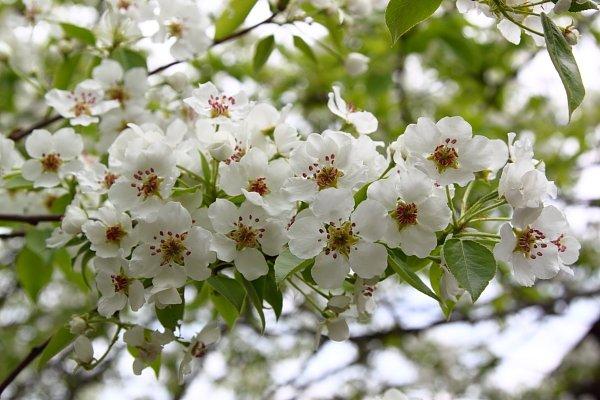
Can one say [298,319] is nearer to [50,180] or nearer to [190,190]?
[50,180]

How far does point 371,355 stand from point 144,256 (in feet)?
10.8

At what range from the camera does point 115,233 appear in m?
1.43

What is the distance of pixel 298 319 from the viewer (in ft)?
15.1

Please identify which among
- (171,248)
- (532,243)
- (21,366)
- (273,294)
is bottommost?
(21,366)

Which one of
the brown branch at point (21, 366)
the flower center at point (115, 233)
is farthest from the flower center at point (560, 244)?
the brown branch at point (21, 366)

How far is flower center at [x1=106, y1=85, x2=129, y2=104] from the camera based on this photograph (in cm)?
198

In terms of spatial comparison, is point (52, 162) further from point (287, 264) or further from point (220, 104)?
point (287, 264)

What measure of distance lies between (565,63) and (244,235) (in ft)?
1.93

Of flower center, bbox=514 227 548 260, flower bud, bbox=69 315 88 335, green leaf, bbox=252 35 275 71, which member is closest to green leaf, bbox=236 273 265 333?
flower bud, bbox=69 315 88 335

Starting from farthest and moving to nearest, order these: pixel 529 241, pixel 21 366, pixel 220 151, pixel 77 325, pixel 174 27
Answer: pixel 174 27 → pixel 21 366 → pixel 77 325 → pixel 220 151 → pixel 529 241

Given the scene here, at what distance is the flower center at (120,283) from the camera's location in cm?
140

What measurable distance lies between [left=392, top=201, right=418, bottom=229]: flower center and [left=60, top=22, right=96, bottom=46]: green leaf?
1.23 m

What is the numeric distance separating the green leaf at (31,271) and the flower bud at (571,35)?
5.13 ft

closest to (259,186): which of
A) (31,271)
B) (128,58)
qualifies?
(128,58)
